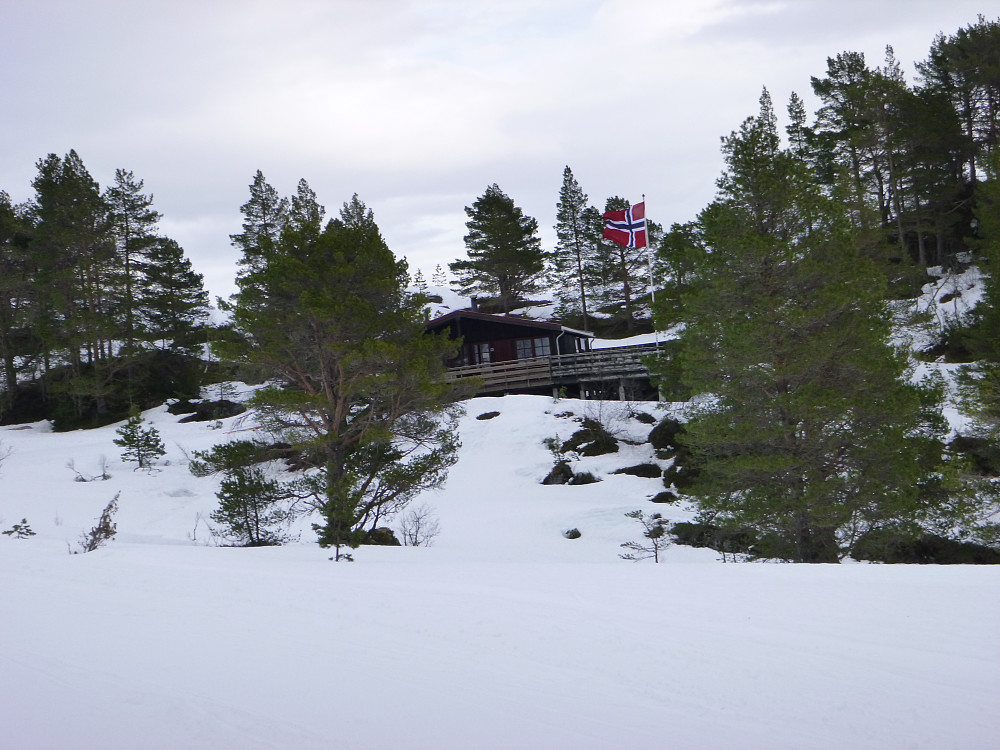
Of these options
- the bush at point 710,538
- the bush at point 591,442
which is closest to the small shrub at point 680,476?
the bush at point 591,442

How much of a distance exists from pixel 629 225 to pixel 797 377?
55.8 ft

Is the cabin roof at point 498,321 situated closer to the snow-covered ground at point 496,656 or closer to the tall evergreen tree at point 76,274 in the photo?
the tall evergreen tree at point 76,274

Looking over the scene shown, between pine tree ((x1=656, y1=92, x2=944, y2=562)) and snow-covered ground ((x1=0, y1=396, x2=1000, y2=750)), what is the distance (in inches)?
186

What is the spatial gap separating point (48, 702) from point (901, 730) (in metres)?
5.36

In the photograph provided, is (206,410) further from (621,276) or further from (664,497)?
(621,276)

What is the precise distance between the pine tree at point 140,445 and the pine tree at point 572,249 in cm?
3092

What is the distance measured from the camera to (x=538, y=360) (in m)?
34.1

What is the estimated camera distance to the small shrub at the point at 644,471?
23266mm

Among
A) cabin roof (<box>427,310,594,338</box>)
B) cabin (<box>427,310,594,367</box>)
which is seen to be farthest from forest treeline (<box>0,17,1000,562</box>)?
cabin (<box>427,310,594,367</box>)

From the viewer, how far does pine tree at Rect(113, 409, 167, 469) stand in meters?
25.5

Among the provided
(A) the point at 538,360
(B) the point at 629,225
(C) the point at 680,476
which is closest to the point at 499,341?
(A) the point at 538,360

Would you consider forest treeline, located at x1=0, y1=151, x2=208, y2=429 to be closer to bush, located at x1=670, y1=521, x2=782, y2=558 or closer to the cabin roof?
the cabin roof

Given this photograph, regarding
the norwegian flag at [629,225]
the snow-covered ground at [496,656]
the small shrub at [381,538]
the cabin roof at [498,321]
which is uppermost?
the norwegian flag at [629,225]

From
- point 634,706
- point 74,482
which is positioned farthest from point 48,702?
point 74,482
